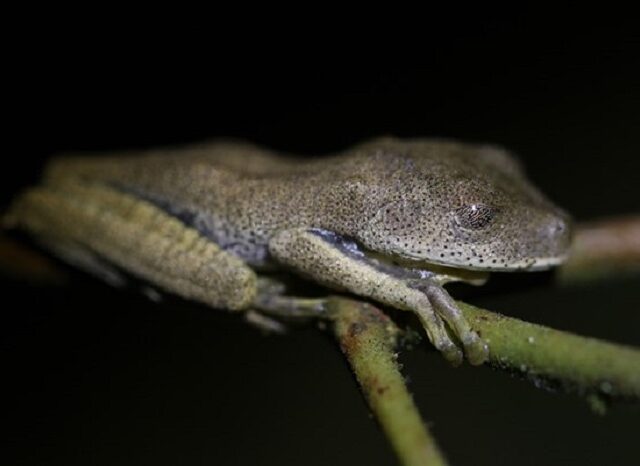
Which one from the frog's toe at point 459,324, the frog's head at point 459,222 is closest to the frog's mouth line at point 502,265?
the frog's head at point 459,222

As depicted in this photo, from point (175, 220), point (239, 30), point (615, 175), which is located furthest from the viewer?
point (239, 30)

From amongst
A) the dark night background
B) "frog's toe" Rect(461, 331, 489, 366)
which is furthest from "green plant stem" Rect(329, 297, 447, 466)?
the dark night background

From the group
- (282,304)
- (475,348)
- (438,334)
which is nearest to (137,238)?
(282,304)

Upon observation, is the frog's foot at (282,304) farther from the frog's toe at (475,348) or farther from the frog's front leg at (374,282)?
the frog's toe at (475,348)

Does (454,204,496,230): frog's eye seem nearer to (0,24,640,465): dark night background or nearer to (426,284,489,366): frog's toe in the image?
(426,284,489,366): frog's toe

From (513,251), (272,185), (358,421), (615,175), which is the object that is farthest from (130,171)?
(615,175)

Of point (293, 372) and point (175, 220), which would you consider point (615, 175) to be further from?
point (175, 220)

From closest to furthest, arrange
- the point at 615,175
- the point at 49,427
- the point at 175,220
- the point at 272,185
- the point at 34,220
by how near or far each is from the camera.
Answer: the point at 272,185 < the point at 175,220 < the point at 34,220 < the point at 49,427 < the point at 615,175
